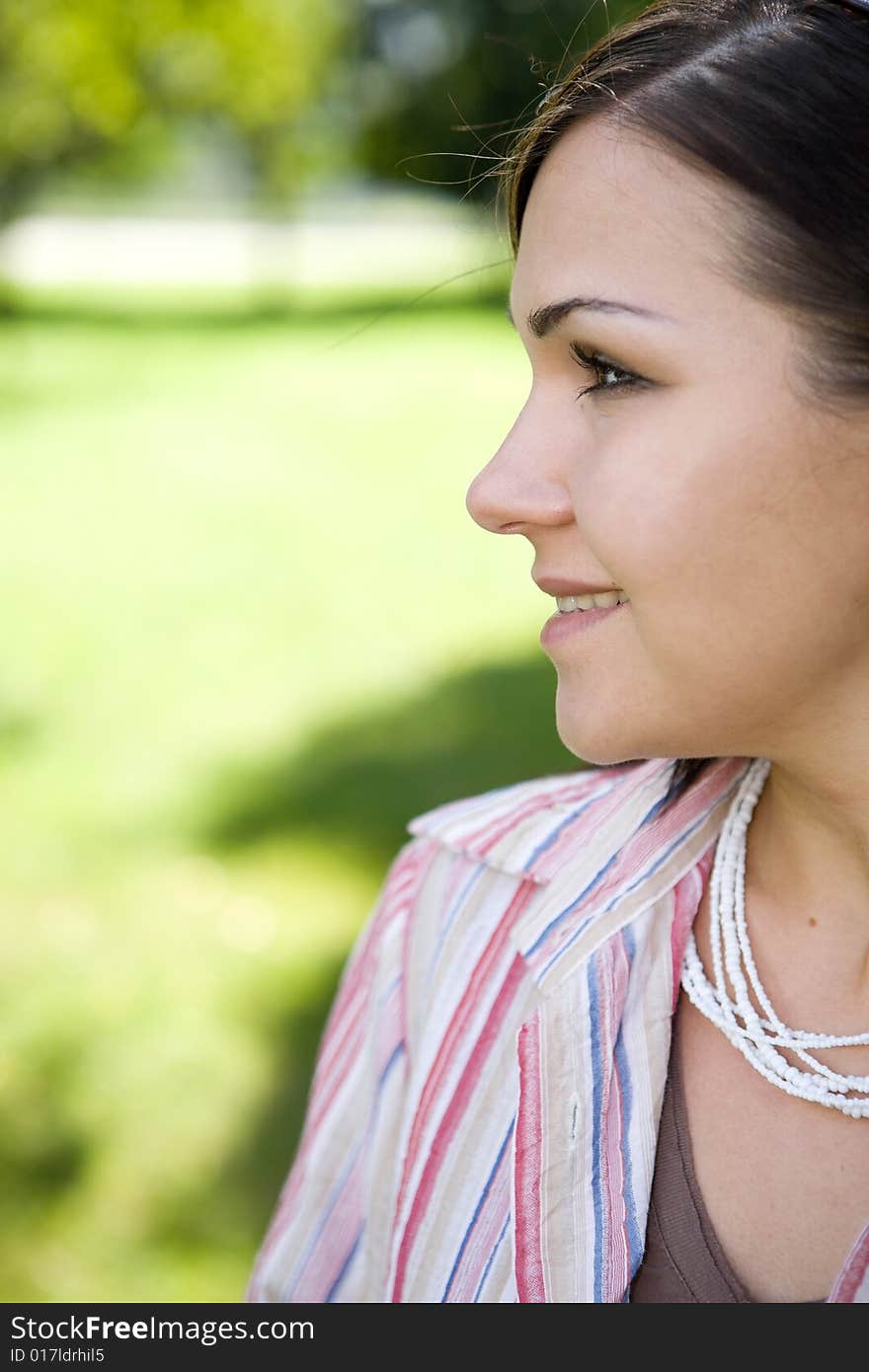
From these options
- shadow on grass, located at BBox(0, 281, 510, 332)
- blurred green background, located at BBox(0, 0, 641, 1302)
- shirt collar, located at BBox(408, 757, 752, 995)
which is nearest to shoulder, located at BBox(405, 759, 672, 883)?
shirt collar, located at BBox(408, 757, 752, 995)

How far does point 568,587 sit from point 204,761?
3747mm

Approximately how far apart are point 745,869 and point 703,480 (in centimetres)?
51

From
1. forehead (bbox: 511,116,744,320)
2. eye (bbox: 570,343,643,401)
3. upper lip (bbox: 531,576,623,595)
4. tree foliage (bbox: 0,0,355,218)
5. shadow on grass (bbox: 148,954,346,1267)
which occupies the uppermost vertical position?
tree foliage (bbox: 0,0,355,218)

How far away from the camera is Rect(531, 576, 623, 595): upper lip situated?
4.77 feet

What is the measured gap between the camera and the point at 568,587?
1.47 meters

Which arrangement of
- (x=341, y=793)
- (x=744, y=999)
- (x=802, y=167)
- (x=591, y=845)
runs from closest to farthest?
(x=802, y=167)
(x=744, y=999)
(x=591, y=845)
(x=341, y=793)

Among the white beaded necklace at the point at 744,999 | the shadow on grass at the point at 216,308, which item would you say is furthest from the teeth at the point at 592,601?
the shadow on grass at the point at 216,308

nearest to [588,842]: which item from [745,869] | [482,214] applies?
[745,869]

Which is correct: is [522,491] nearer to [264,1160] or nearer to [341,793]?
[264,1160]

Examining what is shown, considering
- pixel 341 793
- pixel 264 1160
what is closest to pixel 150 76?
pixel 341 793

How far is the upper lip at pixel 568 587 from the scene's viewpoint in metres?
1.45

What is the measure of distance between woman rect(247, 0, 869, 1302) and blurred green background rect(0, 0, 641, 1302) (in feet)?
1.39

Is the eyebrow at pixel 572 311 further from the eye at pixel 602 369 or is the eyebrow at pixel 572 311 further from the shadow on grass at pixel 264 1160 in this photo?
the shadow on grass at pixel 264 1160

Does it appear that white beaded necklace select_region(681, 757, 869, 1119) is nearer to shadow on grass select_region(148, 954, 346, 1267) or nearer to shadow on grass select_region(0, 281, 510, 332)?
shadow on grass select_region(148, 954, 346, 1267)
